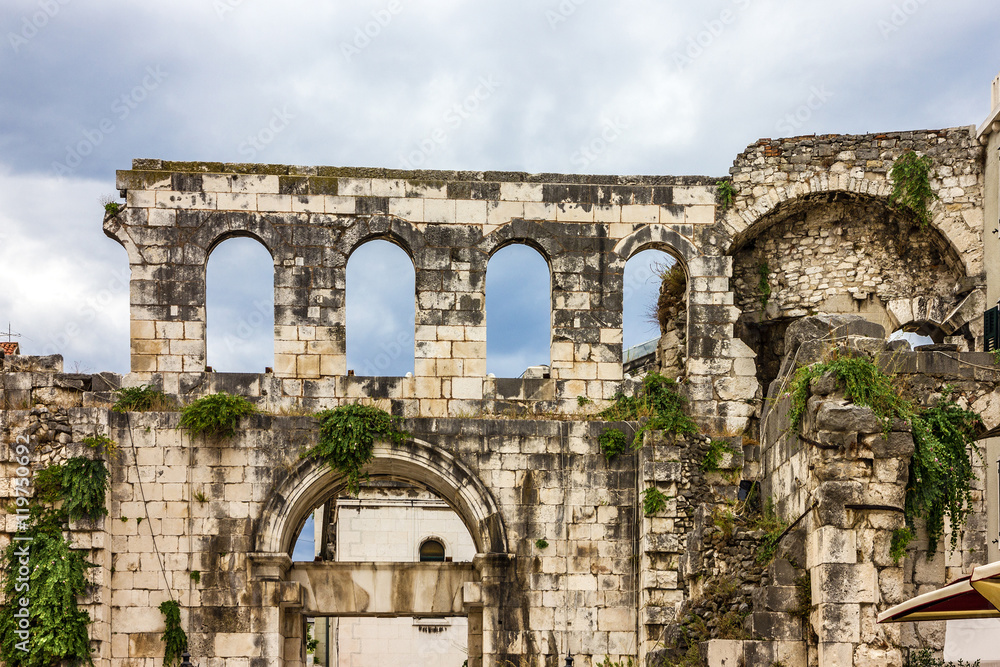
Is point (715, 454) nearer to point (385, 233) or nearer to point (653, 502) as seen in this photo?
point (653, 502)

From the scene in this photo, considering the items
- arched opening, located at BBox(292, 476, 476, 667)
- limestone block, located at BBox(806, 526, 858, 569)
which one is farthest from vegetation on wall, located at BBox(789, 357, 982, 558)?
arched opening, located at BBox(292, 476, 476, 667)

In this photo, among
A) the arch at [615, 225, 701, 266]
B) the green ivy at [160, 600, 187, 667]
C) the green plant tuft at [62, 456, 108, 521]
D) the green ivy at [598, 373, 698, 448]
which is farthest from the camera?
the arch at [615, 225, 701, 266]

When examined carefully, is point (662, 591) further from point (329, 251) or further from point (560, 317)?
point (329, 251)

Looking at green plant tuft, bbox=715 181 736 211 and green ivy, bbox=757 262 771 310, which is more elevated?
green plant tuft, bbox=715 181 736 211

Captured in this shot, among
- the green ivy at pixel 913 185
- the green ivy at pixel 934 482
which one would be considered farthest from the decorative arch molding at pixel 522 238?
the green ivy at pixel 934 482

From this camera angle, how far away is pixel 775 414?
14.8m

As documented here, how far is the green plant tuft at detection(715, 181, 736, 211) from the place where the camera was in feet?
59.6

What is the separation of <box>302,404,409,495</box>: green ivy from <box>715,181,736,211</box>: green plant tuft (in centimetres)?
623

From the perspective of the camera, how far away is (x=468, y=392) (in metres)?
17.4

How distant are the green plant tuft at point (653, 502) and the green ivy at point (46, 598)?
7.90 meters

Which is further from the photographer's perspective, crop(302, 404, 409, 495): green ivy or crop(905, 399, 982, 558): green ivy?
crop(302, 404, 409, 495): green ivy

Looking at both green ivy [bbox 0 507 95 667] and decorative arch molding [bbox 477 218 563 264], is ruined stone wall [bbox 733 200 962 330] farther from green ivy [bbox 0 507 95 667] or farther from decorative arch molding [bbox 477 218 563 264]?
green ivy [bbox 0 507 95 667]

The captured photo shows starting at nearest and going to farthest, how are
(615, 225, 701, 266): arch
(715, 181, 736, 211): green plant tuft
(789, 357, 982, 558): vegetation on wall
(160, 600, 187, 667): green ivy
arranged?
1. (789, 357, 982, 558): vegetation on wall
2. (160, 600, 187, 667): green ivy
3. (615, 225, 701, 266): arch
4. (715, 181, 736, 211): green plant tuft

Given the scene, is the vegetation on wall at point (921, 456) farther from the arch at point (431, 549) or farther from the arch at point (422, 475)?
the arch at point (431, 549)
